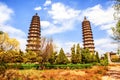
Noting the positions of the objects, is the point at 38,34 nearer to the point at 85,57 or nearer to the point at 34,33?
the point at 34,33

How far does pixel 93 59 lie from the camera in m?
44.2

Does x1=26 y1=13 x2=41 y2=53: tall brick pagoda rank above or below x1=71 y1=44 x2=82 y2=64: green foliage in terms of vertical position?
above

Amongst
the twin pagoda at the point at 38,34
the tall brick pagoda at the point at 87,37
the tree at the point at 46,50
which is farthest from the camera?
the tall brick pagoda at the point at 87,37

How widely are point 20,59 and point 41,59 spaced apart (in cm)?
817

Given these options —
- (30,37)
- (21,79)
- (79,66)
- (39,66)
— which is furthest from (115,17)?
(30,37)

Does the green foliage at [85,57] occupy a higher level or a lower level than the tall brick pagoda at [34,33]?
lower

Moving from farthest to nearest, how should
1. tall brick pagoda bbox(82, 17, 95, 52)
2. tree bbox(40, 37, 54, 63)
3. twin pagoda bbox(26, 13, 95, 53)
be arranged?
tall brick pagoda bbox(82, 17, 95, 52), twin pagoda bbox(26, 13, 95, 53), tree bbox(40, 37, 54, 63)

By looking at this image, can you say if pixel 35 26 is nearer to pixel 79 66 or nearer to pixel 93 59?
pixel 93 59

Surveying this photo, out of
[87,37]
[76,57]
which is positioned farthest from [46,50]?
[87,37]

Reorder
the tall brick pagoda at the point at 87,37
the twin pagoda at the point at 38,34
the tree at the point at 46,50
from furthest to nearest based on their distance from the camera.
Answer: the tall brick pagoda at the point at 87,37 < the twin pagoda at the point at 38,34 < the tree at the point at 46,50

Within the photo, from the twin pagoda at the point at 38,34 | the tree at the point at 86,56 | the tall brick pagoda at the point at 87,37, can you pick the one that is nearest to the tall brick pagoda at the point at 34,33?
the twin pagoda at the point at 38,34

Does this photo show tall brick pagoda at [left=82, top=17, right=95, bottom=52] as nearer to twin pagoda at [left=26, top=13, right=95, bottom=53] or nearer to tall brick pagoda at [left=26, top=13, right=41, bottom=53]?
twin pagoda at [left=26, top=13, right=95, bottom=53]

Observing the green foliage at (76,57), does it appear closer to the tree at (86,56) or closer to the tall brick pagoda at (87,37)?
the tree at (86,56)

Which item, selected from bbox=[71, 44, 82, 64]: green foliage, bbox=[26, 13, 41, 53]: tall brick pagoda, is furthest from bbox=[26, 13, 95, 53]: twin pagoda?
bbox=[71, 44, 82, 64]: green foliage
